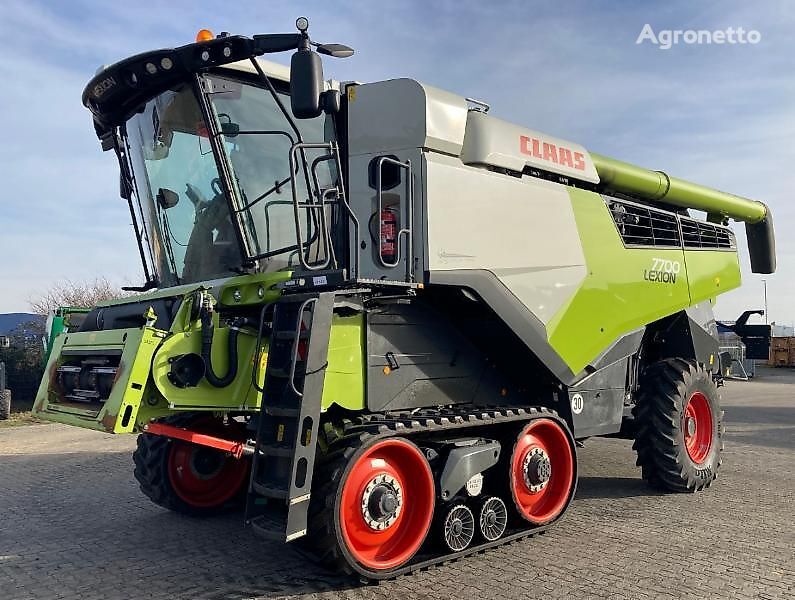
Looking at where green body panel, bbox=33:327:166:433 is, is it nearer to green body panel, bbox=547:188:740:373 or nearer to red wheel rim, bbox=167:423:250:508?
red wheel rim, bbox=167:423:250:508

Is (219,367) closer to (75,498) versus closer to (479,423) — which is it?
(479,423)

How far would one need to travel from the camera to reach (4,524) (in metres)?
5.88

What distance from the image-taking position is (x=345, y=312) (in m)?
4.46

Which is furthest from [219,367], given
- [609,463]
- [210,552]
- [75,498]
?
[609,463]

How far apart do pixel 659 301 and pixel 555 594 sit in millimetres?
3720

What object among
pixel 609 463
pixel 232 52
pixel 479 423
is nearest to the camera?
pixel 232 52

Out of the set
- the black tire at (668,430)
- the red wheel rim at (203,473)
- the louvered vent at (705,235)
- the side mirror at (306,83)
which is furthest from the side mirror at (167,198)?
the louvered vent at (705,235)

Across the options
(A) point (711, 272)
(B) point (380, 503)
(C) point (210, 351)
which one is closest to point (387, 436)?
(B) point (380, 503)

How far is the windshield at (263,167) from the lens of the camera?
475 centimetres

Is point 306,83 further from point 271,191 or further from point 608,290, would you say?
point 608,290

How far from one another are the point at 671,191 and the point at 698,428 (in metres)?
2.61

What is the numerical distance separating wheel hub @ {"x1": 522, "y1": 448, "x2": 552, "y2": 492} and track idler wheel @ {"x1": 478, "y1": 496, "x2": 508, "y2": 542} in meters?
0.34

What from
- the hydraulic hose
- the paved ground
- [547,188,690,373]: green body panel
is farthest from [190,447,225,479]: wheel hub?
[547,188,690,373]: green body panel

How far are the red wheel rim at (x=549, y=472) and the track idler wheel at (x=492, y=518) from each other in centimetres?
15
